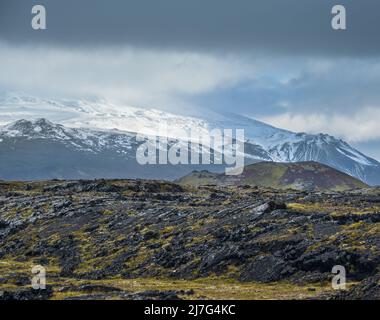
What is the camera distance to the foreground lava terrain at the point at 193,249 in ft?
364

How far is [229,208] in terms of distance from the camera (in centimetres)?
15975

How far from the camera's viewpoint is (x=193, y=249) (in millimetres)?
138250

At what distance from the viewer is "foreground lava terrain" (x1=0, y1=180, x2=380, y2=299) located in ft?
364

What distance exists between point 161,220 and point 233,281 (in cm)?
4036

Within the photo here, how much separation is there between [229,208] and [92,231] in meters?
26.4

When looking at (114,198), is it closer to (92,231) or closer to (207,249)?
(92,231)

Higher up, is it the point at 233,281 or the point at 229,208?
the point at 229,208
